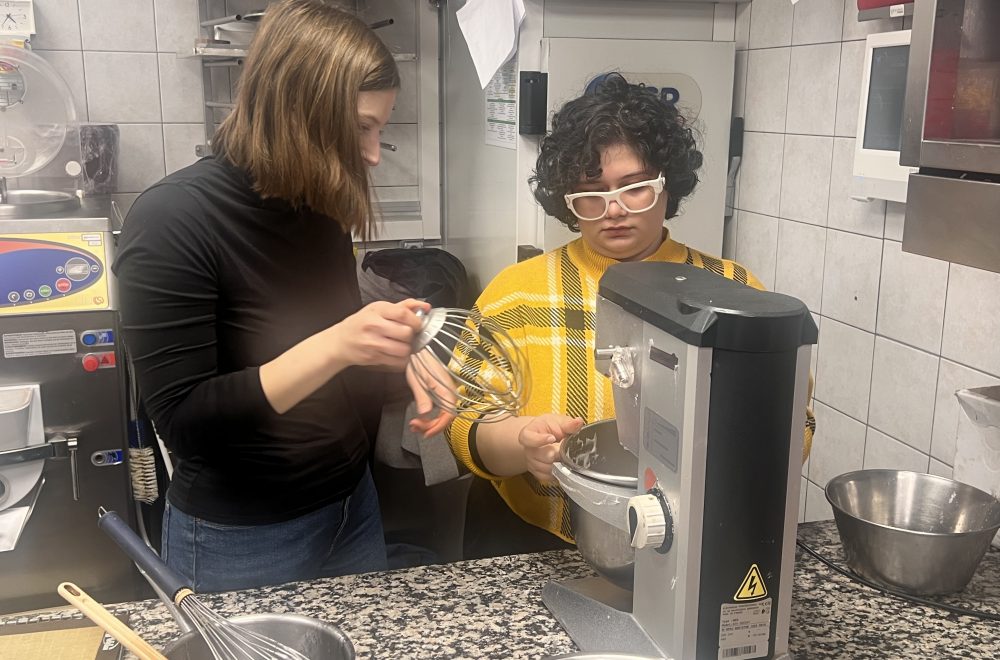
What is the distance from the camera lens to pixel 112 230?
7.04ft

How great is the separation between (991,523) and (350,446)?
3.11ft

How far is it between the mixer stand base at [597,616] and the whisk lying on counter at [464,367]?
9.0 inches

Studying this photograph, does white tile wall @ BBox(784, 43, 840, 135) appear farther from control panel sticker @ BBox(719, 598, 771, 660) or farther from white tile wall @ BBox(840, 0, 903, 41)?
control panel sticker @ BBox(719, 598, 771, 660)

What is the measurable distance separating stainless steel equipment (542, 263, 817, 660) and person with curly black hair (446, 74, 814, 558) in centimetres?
44

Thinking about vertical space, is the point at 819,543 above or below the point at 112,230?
below

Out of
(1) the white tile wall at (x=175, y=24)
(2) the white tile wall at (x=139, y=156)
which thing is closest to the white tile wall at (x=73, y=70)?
(2) the white tile wall at (x=139, y=156)

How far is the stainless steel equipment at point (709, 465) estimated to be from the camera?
32.5 inches

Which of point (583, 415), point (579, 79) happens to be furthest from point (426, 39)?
point (583, 415)

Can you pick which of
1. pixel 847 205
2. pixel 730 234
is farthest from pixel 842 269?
pixel 730 234

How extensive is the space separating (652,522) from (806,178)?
1.41 metres

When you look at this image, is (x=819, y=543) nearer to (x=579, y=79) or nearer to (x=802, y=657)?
(x=802, y=657)

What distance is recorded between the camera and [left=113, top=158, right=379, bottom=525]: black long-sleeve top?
119 centimetres

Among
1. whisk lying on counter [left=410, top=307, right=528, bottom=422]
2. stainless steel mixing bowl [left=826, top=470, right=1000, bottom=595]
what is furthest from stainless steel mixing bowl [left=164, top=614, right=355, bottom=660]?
stainless steel mixing bowl [left=826, top=470, right=1000, bottom=595]

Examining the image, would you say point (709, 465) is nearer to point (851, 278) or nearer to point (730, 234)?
point (851, 278)
